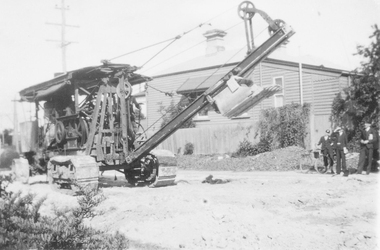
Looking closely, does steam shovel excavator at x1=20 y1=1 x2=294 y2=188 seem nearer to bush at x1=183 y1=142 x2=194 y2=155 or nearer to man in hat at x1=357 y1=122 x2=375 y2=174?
man in hat at x1=357 y1=122 x2=375 y2=174

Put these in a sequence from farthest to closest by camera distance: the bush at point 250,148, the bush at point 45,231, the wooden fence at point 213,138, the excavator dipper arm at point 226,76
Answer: the wooden fence at point 213,138, the bush at point 250,148, the excavator dipper arm at point 226,76, the bush at point 45,231

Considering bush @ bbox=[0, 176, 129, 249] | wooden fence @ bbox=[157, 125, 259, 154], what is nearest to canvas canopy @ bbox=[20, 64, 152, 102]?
bush @ bbox=[0, 176, 129, 249]

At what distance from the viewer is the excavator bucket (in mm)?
9477

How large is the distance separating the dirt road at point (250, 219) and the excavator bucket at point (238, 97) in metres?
1.95

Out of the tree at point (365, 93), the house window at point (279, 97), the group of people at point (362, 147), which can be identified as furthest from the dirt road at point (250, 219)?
the house window at point (279, 97)

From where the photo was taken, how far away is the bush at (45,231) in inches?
179

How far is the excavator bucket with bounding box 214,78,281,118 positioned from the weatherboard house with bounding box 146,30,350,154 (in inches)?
394

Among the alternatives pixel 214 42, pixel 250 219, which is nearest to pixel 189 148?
pixel 214 42

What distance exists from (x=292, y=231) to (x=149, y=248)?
2088mm

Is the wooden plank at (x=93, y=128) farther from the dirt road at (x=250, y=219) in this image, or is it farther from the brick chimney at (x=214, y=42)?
the brick chimney at (x=214, y=42)

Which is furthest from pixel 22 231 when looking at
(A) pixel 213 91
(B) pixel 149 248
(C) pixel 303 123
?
(C) pixel 303 123

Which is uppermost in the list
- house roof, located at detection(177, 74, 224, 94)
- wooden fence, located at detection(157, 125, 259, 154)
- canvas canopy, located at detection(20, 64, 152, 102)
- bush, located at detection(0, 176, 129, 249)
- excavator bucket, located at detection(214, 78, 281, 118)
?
house roof, located at detection(177, 74, 224, 94)

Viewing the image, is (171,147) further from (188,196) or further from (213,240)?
(213,240)

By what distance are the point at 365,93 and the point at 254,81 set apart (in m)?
8.55
